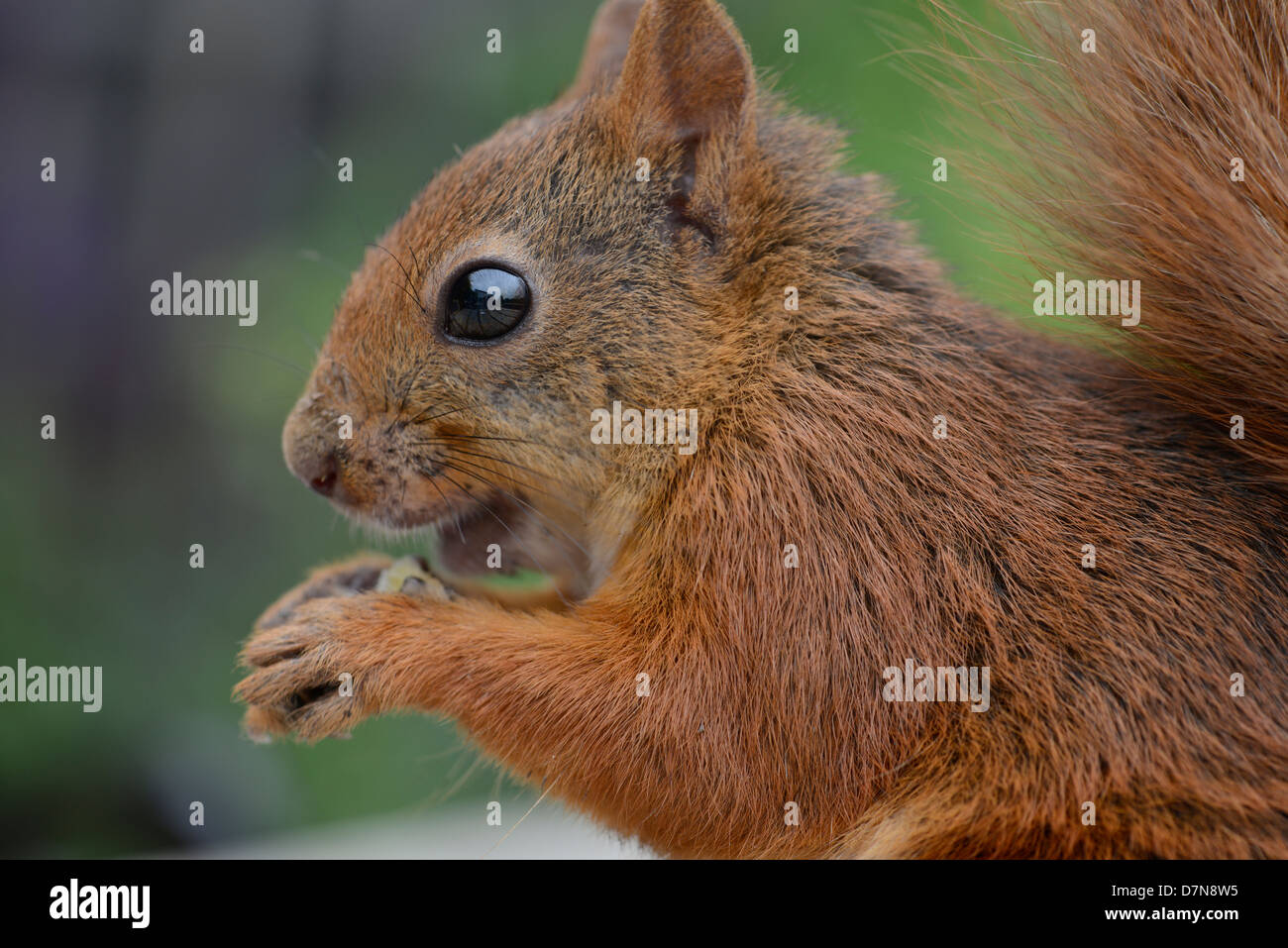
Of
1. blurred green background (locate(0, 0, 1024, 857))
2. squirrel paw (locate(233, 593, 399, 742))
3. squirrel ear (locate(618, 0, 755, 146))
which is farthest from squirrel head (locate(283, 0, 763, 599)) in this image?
blurred green background (locate(0, 0, 1024, 857))

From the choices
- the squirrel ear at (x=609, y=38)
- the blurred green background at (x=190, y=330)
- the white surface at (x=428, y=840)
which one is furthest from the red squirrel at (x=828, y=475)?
the blurred green background at (x=190, y=330)

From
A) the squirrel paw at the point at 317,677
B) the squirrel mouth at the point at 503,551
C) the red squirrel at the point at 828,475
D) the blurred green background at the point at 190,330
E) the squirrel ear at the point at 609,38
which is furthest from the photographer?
the blurred green background at the point at 190,330

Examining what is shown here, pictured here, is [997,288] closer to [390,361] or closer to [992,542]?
[992,542]

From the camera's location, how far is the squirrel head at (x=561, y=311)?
1427 mm

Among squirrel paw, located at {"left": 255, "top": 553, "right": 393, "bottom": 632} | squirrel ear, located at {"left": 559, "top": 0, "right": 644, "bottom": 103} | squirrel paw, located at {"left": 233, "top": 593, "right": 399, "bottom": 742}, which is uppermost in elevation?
squirrel ear, located at {"left": 559, "top": 0, "right": 644, "bottom": 103}

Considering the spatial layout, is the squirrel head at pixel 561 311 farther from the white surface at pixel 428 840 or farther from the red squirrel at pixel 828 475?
the white surface at pixel 428 840

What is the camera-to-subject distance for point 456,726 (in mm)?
1417

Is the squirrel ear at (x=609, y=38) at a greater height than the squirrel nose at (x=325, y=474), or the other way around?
the squirrel ear at (x=609, y=38)

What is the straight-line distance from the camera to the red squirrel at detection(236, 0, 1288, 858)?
1.26m

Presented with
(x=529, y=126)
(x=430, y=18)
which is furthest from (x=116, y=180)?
(x=529, y=126)

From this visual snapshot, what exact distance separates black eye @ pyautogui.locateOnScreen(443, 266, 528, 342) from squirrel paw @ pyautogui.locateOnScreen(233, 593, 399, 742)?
41 cm

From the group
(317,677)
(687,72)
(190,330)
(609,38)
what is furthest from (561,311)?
(190,330)

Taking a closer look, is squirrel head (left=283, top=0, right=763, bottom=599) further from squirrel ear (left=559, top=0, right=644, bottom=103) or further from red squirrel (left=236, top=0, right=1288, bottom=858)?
squirrel ear (left=559, top=0, right=644, bottom=103)
